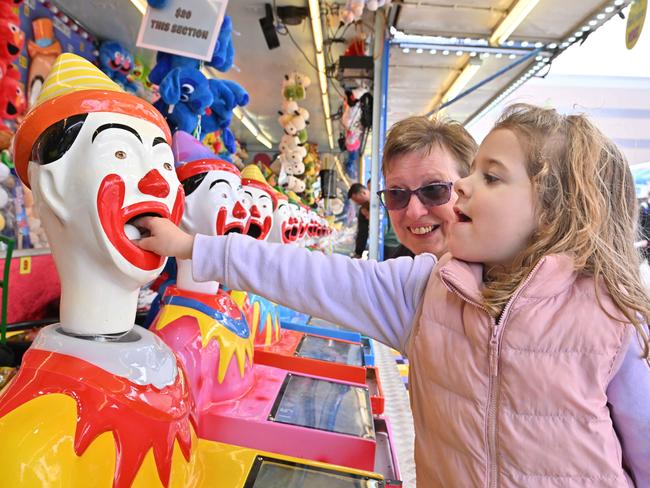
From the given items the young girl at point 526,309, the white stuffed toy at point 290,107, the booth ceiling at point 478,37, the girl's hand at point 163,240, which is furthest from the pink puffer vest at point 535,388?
the white stuffed toy at point 290,107

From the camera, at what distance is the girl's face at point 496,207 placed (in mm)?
741

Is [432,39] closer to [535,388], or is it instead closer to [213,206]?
[213,206]

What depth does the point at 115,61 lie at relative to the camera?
4.09 m

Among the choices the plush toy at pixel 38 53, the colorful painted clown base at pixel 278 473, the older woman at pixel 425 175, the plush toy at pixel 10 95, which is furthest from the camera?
the plush toy at pixel 38 53

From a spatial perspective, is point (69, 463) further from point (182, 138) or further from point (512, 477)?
point (182, 138)

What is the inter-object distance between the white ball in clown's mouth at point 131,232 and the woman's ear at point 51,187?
91 mm

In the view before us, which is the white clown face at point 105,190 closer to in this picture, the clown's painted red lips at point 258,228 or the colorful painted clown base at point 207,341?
the colorful painted clown base at point 207,341

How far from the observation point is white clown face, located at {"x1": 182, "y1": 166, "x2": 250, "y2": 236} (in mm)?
1242

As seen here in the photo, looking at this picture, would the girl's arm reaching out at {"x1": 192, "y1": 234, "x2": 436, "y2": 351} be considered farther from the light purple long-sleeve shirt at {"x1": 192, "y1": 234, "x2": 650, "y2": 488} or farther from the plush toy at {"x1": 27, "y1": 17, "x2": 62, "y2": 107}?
the plush toy at {"x1": 27, "y1": 17, "x2": 62, "y2": 107}

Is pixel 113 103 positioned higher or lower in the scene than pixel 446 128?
lower

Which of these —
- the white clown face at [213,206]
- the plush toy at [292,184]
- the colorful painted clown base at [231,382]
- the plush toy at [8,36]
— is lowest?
the colorful painted clown base at [231,382]

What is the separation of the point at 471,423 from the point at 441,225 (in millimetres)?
774

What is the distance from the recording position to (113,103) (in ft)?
2.65

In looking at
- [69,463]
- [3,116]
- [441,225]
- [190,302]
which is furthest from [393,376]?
[3,116]
